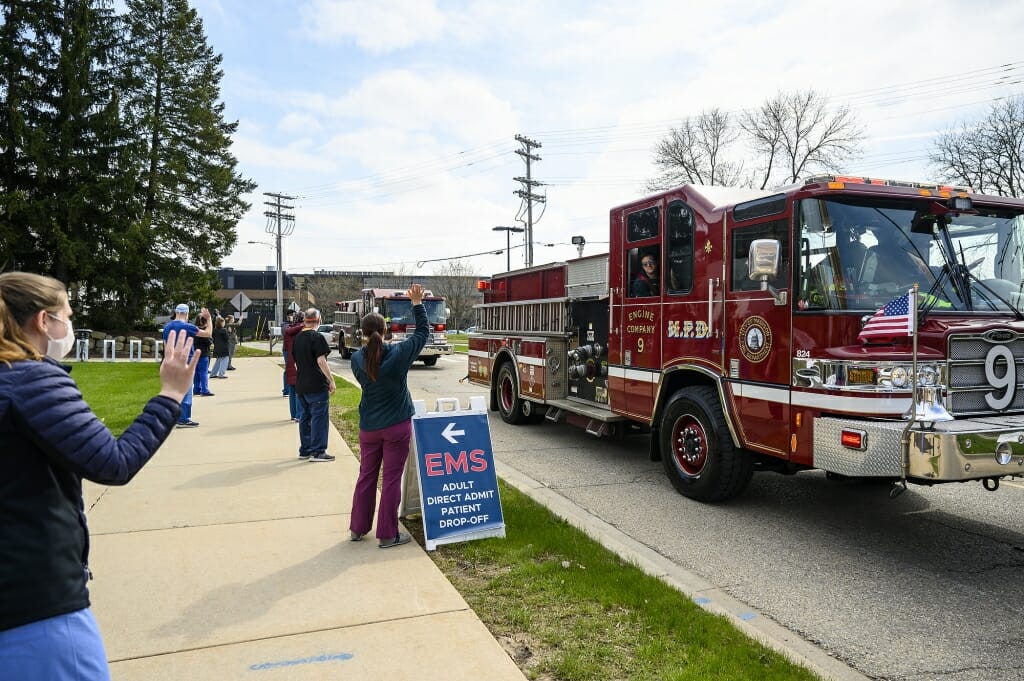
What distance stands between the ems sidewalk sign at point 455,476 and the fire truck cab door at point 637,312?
8.05 feet

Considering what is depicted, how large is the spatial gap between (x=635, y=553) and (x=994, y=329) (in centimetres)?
302

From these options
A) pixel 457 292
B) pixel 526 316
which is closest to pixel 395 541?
pixel 526 316

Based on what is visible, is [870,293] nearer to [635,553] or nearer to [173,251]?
[635,553]

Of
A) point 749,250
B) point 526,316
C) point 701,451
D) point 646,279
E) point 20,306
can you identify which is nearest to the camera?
point 20,306

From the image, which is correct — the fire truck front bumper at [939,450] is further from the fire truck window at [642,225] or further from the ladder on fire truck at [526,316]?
the ladder on fire truck at [526,316]

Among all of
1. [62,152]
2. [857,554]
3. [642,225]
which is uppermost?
[62,152]

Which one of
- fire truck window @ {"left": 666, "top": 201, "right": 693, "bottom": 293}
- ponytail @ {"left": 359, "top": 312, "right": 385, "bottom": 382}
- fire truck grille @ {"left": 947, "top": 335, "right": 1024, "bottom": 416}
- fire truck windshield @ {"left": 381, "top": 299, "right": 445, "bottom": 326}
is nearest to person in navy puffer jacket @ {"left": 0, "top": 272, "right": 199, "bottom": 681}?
ponytail @ {"left": 359, "top": 312, "right": 385, "bottom": 382}

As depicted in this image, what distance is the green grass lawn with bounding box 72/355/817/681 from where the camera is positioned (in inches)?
131

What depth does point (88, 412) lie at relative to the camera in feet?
6.32

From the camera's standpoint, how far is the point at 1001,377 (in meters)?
4.96

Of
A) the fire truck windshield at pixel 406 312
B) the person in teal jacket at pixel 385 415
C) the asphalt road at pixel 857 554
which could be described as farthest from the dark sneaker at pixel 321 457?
the fire truck windshield at pixel 406 312

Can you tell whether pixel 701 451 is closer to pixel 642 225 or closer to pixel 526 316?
pixel 642 225

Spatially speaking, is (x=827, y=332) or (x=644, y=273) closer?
(x=827, y=332)

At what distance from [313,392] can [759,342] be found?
5042mm
